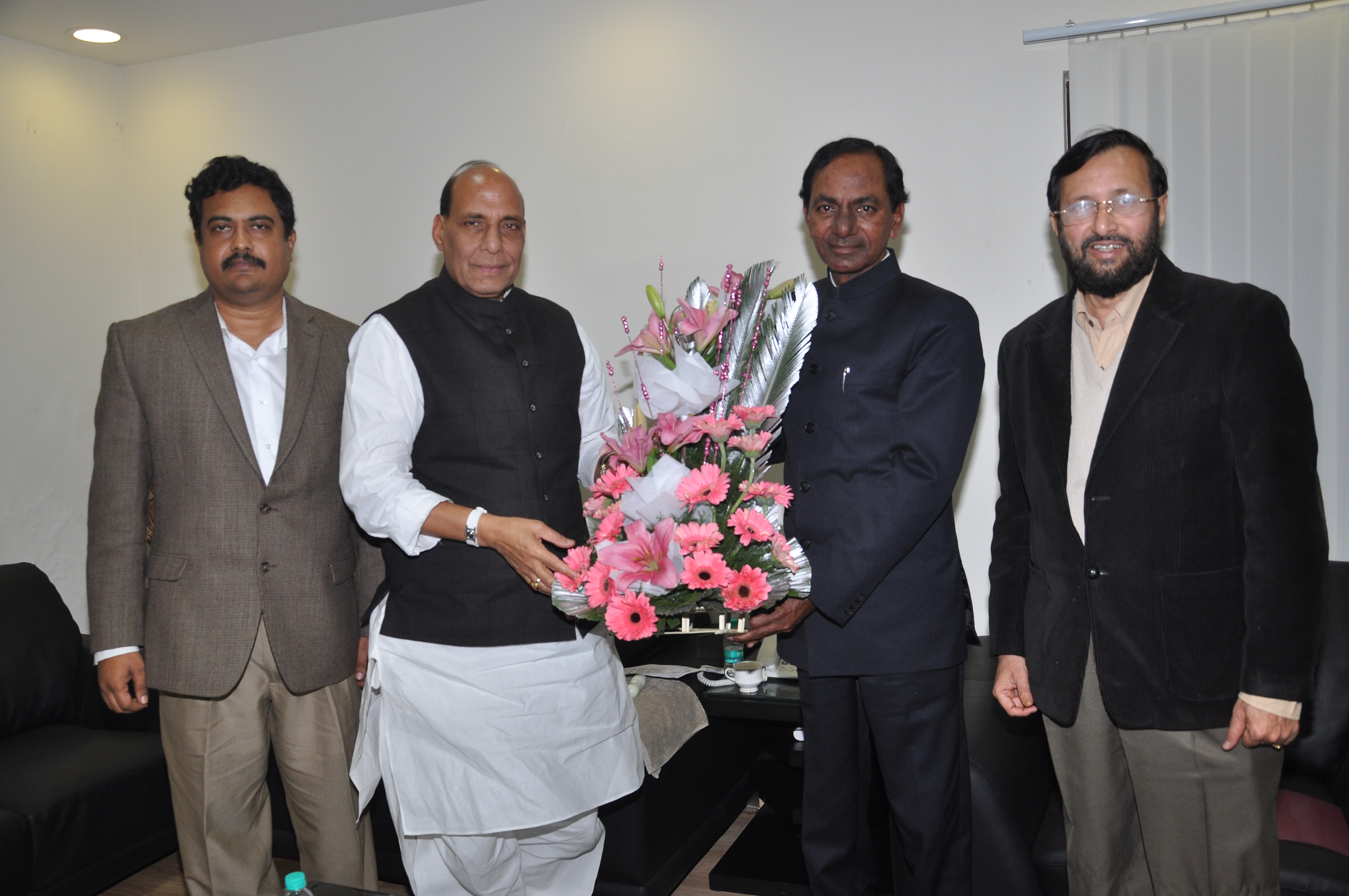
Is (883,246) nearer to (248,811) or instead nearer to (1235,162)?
(1235,162)

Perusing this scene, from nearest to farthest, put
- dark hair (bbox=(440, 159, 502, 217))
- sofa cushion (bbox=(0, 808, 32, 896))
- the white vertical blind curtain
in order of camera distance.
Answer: dark hair (bbox=(440, 159, 502, 217)) < sofa cushion (bbox=(0, 808, 32, 896)) < the white vertical blind curtain

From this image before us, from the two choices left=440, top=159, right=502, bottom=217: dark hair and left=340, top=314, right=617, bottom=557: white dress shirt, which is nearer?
left=340, top=314, right=617, bottom=557: white dress shirt

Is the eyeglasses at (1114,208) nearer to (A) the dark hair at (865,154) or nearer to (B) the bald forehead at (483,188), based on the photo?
(A) the dark hair at (865,154)

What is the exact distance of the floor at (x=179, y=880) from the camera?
9.77 ft

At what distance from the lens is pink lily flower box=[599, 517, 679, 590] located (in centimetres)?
168

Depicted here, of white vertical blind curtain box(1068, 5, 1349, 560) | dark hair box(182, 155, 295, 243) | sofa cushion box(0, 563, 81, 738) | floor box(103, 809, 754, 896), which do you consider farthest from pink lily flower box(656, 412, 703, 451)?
sofa cushion box(0, 563, 81, 738)

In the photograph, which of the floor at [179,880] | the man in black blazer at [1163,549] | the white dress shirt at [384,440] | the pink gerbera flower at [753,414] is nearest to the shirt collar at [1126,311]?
the man in black blazer at [1163,549]

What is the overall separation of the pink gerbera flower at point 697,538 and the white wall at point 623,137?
194 cm

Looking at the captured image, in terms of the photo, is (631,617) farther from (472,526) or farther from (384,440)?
(384,440)

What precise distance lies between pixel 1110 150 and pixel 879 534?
83 cm

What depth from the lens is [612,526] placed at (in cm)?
178

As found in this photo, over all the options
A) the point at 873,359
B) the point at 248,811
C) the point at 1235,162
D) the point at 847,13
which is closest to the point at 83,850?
the point at 248,811

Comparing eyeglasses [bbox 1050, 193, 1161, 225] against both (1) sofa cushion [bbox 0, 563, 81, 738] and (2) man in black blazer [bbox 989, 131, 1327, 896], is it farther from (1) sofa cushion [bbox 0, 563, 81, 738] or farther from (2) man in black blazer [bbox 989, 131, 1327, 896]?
(1) sofa cushion [bbox 0, 563, 81, 738]

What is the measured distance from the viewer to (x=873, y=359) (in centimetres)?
207
